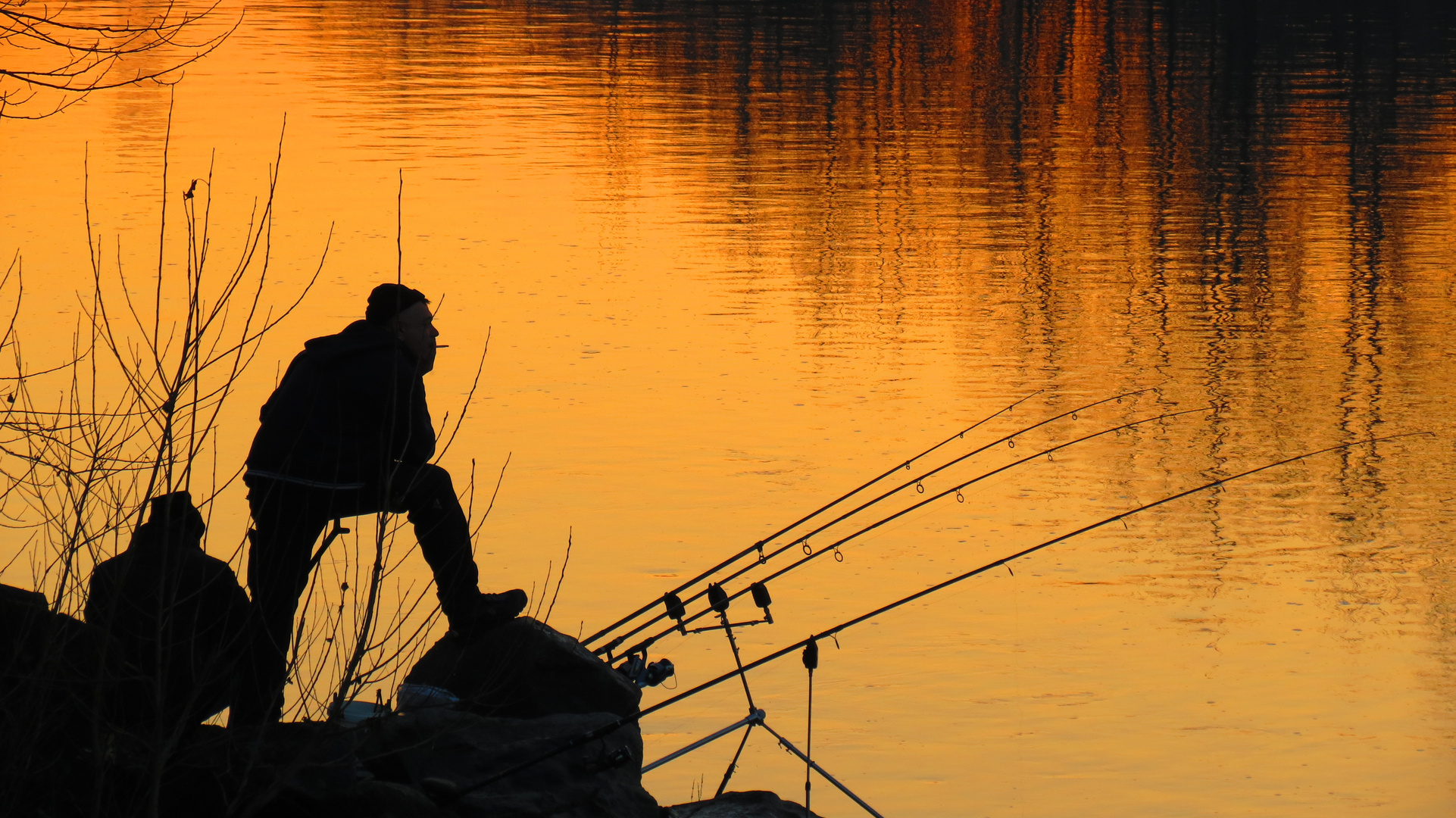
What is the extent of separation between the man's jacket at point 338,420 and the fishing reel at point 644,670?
4.82 feet

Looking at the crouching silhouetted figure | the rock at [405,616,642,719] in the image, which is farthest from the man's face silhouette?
the rock at [405,616,642,719]

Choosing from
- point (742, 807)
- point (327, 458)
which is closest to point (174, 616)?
point (327, 458)

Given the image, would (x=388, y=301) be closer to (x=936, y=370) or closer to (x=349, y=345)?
(x=349, y=345)

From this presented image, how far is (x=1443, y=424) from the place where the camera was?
1267cm

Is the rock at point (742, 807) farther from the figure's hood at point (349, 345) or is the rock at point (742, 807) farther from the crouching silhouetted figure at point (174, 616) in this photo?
the figure's hood at point (349, 345)

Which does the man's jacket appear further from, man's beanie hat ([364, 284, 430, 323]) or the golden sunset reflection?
the golden sunset reflection

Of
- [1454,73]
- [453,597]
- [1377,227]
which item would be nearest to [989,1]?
[1454,73]

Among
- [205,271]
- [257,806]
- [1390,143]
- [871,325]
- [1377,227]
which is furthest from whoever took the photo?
[1390,143]

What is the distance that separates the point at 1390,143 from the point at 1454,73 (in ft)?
33.6

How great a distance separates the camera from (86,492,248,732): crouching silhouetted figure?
5348 mm

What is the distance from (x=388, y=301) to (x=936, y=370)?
26.6ft

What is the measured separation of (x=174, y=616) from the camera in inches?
223

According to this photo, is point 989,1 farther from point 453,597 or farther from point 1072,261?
point 453,597

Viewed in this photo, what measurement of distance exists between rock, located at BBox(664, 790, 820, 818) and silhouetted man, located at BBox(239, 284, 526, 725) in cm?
130
